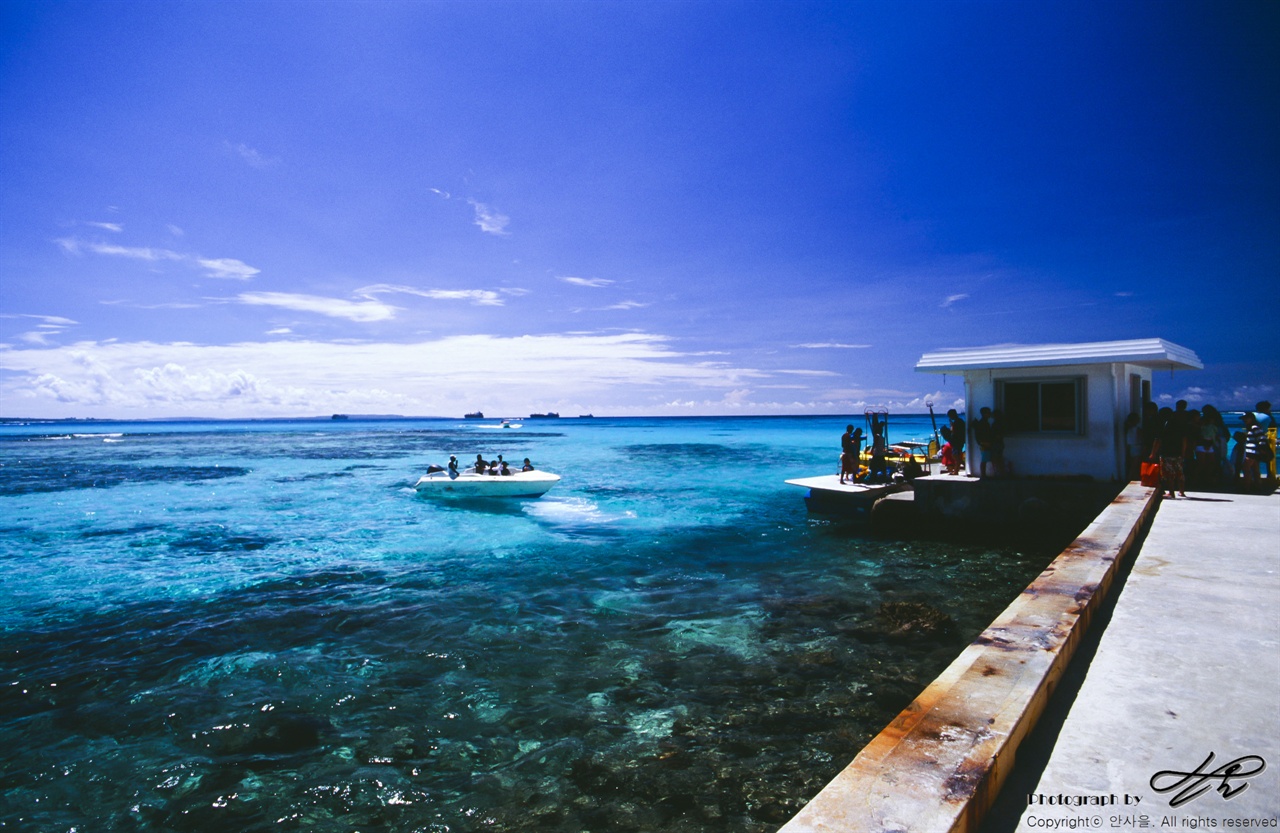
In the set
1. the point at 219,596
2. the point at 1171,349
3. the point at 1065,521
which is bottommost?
the point at 219,596

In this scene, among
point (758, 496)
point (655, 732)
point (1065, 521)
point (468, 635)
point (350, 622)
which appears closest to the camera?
point (655, 732)

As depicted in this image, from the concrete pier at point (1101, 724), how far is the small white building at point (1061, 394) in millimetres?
7965

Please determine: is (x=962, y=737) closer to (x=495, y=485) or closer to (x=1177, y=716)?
(x=1177, y=716)

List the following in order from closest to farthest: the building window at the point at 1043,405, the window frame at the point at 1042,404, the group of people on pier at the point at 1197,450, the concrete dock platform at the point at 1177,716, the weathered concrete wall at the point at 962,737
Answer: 1. the weathered concrete wall at the point at 962,737
2. the concrete dock platform at the point at 1177,716
3. the group of people on pier at the point at 1197,450
4. the window frame at the point at 1042,404
5. the building window at the point at 1043,405

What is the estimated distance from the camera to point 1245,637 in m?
4.41

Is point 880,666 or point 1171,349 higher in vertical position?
point 1171,349

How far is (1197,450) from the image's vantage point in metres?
12.8

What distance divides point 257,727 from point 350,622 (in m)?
3.27

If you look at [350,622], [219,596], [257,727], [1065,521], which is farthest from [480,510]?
[1065,521]

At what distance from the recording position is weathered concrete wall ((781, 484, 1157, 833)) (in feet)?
7.20

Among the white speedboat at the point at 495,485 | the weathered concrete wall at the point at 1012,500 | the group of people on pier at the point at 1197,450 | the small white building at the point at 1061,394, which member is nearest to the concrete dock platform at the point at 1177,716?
the group of people on pier at the point at 1197,450

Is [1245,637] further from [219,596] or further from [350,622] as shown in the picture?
[219,596]

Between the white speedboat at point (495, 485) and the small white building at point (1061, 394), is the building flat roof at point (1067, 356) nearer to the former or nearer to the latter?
the small white building at point (1061, 394)

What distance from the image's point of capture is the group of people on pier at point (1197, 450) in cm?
1138
